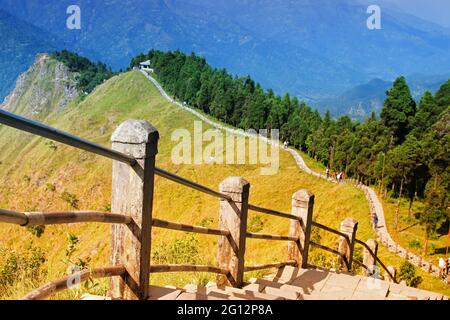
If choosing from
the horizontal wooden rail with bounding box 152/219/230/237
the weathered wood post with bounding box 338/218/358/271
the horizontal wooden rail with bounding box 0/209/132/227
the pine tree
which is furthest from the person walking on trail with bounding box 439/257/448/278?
the pine tree

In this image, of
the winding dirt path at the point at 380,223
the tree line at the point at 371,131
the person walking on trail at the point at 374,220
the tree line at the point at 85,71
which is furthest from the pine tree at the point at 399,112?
the tree line at the point at 85,71

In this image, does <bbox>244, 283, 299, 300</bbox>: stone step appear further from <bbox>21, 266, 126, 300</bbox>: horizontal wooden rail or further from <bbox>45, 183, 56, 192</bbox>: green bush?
<bbox>45, 183, 56, 192</bbox>: green bush

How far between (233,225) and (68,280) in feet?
8.80

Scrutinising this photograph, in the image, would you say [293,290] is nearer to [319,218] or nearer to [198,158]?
[319,218]

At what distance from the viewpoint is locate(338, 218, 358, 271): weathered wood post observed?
900cm

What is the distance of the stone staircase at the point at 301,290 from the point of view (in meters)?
4.22

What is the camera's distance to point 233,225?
17.8 ft

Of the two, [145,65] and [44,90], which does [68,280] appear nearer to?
[145,65]

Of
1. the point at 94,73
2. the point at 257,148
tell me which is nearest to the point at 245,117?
the point at 257,148

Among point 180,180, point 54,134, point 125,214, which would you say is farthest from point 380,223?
point 54,134

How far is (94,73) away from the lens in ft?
462

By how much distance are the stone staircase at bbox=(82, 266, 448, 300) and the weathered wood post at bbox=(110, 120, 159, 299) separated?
30cm

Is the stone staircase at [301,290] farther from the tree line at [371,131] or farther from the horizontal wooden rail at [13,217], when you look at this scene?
the tree line at [371,131]

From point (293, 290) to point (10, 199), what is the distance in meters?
76.2
